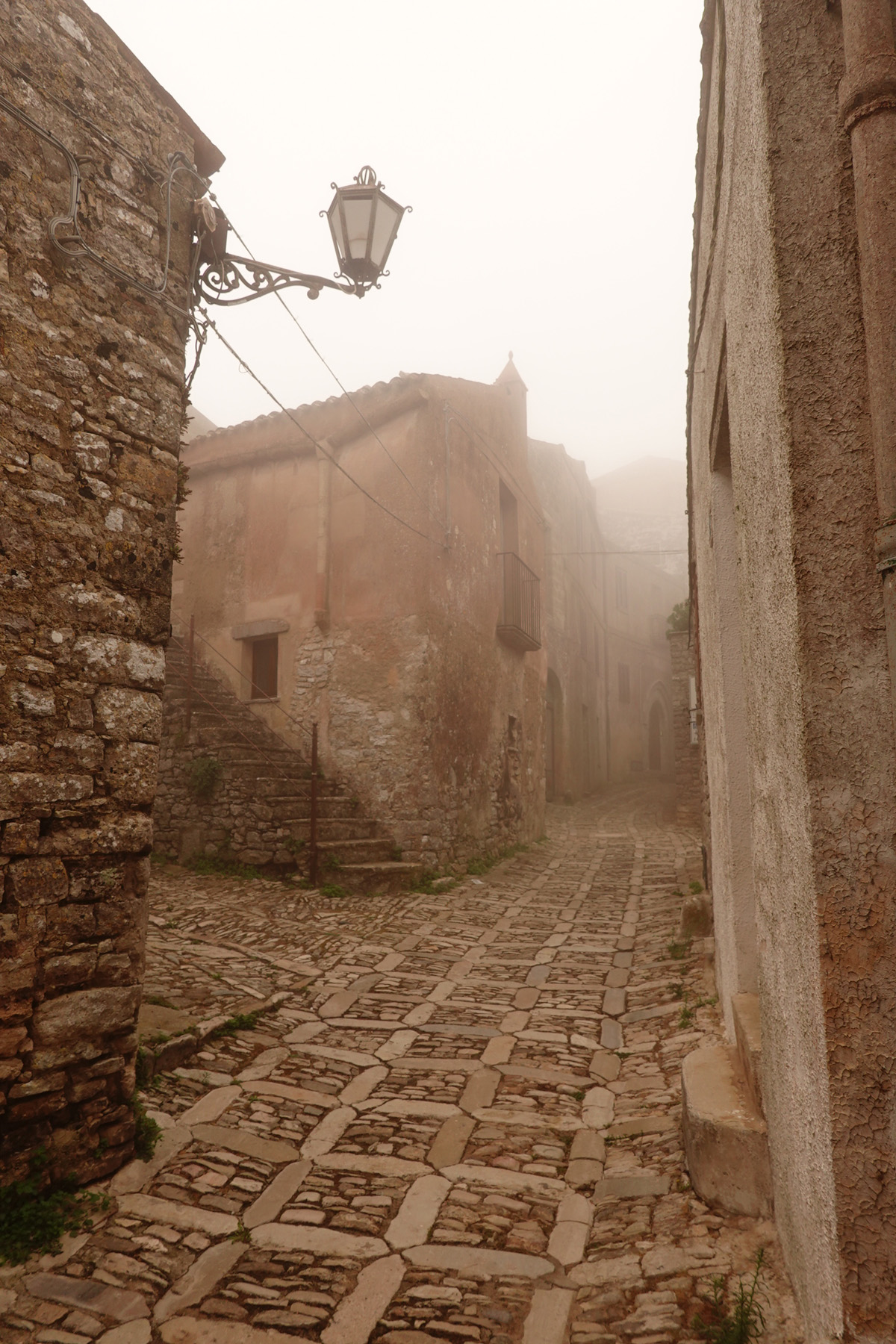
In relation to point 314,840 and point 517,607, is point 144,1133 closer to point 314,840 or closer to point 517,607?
point 314,840

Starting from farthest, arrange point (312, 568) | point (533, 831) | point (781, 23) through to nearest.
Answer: point (533, 831)
point (312, 568)
point (781, 23)

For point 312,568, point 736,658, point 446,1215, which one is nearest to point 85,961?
point 446,1215

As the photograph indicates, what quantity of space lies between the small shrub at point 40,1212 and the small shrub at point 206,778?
593 cm

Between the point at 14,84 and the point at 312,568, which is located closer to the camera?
the point at 14,84

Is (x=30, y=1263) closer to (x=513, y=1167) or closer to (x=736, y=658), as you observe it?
(x=513, y=1167)

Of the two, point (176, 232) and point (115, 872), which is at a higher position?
point (176, 232)

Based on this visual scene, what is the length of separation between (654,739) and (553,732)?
436 inches

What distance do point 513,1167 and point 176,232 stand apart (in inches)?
158

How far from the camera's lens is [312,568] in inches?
386

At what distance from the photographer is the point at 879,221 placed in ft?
4.54

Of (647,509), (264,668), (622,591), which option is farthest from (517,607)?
(647,509)

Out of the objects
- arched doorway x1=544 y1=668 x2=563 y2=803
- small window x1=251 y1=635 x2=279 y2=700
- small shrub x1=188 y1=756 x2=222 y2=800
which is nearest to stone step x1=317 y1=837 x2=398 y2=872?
small shrub x1=188 y1=756 x2=222 y2=800

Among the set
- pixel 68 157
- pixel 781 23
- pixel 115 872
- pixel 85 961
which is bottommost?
A: pixel 85 961

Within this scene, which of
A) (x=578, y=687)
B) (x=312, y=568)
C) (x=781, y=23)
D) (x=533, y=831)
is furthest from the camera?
(x=578, y=687)
